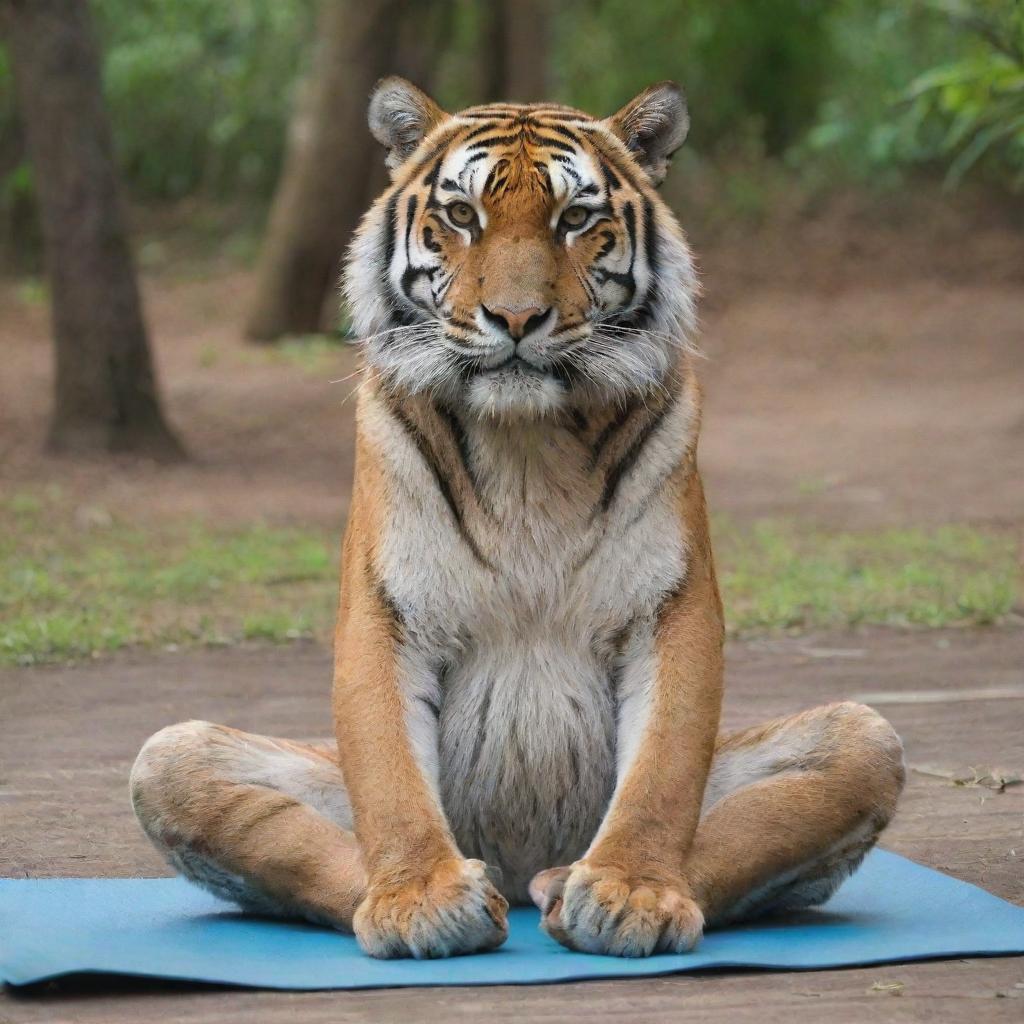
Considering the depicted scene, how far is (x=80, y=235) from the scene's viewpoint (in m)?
11.8

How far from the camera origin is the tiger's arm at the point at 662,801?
359cm

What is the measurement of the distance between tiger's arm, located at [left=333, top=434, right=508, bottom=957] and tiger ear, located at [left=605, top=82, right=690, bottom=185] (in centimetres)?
95

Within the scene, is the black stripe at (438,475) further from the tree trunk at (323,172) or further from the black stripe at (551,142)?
the tree trunk at (323,172)

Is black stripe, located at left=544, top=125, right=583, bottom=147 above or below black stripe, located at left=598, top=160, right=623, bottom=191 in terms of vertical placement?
above

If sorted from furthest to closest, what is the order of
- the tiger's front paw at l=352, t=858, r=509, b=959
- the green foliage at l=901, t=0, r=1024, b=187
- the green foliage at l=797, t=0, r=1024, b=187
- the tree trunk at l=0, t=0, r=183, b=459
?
the green foliage at l=797, t=0, r=1024, b=187 < the tree trunk at l=0, t=0, r=183, b=459 < the green foliage at l=901, t=0, r=1024, b=187 < the tiger's front paw at l=352, t=858, r=509, b=959

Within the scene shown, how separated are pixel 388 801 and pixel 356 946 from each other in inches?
12.0

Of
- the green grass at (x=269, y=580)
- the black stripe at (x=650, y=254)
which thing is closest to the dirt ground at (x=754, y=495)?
the green grass at (x=269, y=580)

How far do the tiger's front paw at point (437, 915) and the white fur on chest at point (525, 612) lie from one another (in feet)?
0.97

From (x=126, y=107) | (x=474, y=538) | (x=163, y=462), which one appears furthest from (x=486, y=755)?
(x=126, y=107)

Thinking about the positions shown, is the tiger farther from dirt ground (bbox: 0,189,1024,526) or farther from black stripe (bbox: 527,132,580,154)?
dirt ground (bbox: 0,189,1024,526)

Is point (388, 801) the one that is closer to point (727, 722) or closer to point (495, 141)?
point (495, 141)

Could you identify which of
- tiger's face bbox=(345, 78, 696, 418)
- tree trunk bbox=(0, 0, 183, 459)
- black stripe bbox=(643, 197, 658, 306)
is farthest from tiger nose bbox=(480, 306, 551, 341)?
tree trunk bbox=(0, 0, 183, 459)

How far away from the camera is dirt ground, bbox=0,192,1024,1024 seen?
11.2 feet

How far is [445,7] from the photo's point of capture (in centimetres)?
2091
